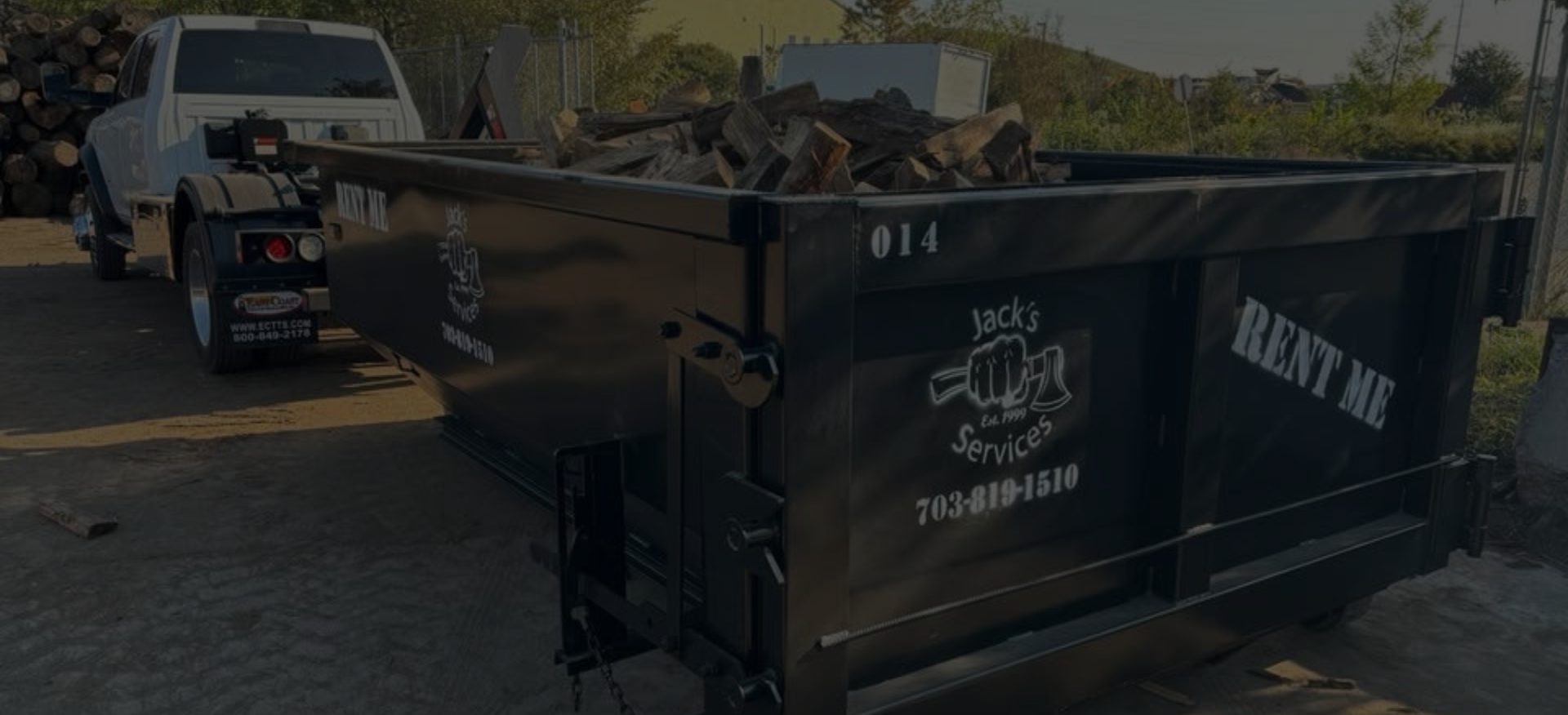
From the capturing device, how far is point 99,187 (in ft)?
33.4

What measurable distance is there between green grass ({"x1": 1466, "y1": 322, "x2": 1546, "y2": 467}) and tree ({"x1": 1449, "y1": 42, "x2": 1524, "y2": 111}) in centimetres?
4511

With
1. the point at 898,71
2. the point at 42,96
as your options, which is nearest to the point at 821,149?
the point at 898,71

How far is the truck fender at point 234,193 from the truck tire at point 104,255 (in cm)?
446

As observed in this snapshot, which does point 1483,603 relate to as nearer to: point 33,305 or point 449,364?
point 449,364

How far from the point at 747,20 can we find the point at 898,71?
51565 millimetres

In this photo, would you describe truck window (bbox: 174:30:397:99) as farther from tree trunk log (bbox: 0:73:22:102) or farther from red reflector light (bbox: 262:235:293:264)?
tree trunk log (bbox: 0:73:22:102)

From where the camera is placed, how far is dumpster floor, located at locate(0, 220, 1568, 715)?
348 cm

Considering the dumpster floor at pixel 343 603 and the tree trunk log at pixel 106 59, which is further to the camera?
the tree trunk log at pixel 106 59

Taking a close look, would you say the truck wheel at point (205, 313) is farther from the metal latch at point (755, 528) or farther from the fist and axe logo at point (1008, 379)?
the fist and axe logo at point (1008, 379)

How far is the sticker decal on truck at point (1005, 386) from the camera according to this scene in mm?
2379

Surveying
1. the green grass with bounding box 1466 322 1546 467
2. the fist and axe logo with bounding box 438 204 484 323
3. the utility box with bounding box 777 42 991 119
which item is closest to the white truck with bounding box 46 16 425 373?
the fist and axe logo with bounding box 438 204 484 323

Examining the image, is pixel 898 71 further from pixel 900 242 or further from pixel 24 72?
pixel 900 242

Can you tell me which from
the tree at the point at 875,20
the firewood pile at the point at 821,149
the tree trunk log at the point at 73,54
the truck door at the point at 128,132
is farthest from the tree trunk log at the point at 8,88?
the tree at the point at 875,20

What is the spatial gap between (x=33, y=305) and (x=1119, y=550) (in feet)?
34.0
